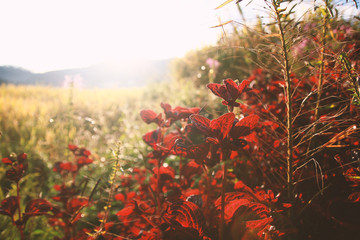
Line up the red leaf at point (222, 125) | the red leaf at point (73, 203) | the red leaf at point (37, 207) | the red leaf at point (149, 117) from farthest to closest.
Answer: the red leaf at point (73, 203) → the red leaf at point (149, 117) → the red leaf at point (37, 207) → the red leaf at point (222, 125)

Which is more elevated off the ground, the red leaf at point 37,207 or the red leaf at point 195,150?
the red leaf at point 195,150

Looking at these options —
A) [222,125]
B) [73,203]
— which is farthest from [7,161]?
[222,125]

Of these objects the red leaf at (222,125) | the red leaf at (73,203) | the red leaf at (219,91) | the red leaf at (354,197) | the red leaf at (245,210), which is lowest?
the red leaf at (354,197)

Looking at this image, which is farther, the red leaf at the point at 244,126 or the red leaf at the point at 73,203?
the red leaf at the point at 73,203

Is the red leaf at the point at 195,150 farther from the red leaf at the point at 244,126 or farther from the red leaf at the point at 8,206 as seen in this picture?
the red leaf at the point at 8,206

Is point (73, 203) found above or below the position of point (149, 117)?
below

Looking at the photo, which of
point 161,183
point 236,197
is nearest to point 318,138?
point 236,197

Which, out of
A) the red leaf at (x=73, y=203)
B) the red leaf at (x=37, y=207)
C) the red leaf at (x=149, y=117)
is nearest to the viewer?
the red leaf at (x=37, y=207)

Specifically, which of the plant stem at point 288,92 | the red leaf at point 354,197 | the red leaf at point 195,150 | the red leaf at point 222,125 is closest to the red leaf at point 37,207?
the red leaf at point 195,150

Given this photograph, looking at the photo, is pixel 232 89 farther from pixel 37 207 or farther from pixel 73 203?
pixel 73 203

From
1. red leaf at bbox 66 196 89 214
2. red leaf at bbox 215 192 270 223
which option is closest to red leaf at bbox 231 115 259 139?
red leaf at bbox 215 192 270 223

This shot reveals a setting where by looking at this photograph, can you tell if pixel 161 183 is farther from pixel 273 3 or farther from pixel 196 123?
pixel 273 3

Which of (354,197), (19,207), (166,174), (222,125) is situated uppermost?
(222,125)

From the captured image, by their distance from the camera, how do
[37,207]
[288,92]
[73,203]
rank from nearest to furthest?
[288,92] → [37,207] → [73,203]
